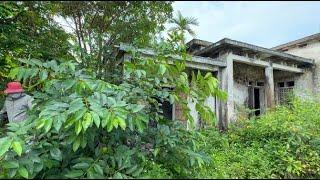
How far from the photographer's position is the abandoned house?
33.2 feet

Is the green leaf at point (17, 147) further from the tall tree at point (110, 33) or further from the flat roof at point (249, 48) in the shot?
the flat roof at point (249, 48)

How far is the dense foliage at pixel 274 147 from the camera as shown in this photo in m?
4.10

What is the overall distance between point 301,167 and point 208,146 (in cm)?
197

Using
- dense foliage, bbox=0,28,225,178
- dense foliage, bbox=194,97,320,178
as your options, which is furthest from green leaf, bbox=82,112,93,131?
dense foliage, bbox=194,97,320,178

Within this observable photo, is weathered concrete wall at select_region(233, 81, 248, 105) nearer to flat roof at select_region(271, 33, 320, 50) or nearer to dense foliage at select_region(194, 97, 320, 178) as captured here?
flat roof at select_region(271, 33, 320, 50)

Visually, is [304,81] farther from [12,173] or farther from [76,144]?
[12,173]

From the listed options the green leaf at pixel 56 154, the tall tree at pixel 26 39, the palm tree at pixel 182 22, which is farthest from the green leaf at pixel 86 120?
the tall tree at pixel 26 39

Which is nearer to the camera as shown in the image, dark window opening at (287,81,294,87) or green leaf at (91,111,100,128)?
green leaf at (91,111,100,128)

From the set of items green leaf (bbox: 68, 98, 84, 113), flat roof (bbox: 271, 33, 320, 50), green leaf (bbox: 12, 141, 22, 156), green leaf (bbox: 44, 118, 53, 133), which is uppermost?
flat roof (bbox: 271, 33, 320, 50)

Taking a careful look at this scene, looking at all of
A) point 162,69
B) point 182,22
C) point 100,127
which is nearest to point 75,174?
point 100,127

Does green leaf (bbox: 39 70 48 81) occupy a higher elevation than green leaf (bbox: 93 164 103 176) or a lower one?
higher

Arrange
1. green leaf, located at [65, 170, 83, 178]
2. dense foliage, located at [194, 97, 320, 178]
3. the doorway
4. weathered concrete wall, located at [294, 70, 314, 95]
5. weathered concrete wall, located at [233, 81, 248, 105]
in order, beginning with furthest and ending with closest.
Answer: the doorway
weathered concrete wall, located at [294, 70, 314, 95]
weathered concrete wall, located at [233, 81, 248, 105]
dense foliage, located at [194, 97, 320, 178]
green leaf, located at [65, 170, 83, 178]

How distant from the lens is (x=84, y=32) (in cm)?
715

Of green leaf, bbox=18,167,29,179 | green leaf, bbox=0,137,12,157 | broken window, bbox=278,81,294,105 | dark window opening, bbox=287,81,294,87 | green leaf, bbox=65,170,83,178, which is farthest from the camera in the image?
dark window opening, bbox=287,81,294,87
